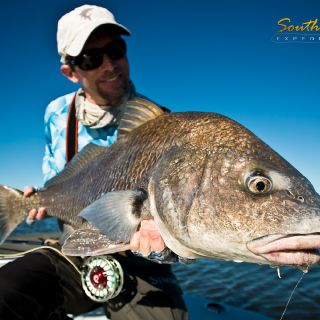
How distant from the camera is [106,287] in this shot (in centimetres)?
376

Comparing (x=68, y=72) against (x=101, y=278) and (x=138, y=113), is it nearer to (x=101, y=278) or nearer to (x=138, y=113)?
(x=138, y=113)

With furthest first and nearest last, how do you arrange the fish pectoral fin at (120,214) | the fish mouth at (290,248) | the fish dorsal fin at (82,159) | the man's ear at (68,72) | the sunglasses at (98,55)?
the man's ear at (68,72) < the sunglasses at (98,55) < the fish dorsal fin at (82,159) < the fish pectoral fin at (120,214) < the fish mouth at (290,248)

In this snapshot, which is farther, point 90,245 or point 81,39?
point 81,39

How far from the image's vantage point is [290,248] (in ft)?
6.42

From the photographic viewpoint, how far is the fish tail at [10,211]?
440 cm

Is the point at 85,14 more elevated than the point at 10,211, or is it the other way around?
the point at 85,14

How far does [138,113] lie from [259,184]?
1581 millimetres

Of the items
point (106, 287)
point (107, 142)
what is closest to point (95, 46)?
point (107, 142)

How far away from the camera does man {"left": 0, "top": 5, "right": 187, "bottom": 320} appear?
3.74 meters

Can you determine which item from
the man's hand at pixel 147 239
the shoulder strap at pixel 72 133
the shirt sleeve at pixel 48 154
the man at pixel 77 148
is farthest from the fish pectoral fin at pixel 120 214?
the shirt sleeve at pixel 48 154

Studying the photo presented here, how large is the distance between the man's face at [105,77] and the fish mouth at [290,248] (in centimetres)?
326

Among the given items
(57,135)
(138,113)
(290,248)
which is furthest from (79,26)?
(290,248)

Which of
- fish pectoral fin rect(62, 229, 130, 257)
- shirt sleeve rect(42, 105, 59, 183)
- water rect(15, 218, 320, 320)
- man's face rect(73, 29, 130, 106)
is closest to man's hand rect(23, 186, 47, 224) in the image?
shirt sleeve rect(42, 105, 59, 183)

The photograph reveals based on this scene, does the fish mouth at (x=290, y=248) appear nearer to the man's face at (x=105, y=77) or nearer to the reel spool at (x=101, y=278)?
the reel spool at (x=101, y=278)
